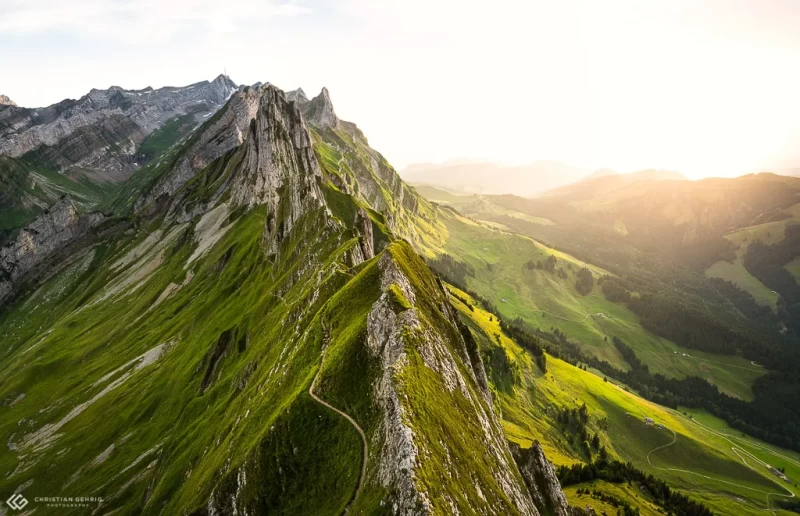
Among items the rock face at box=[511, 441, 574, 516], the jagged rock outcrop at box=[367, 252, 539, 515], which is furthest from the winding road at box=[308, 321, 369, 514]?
the rock face at box=[511, 441, 574, 516]

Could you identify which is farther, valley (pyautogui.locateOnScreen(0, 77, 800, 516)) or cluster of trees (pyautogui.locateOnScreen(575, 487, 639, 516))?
cluster of trees (pyautogui.locateOnScreen(575, 487, 639, 516))

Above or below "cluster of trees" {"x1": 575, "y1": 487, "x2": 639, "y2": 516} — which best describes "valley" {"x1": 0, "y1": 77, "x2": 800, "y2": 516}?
above

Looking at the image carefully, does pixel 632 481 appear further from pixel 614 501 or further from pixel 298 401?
pixel 298 401

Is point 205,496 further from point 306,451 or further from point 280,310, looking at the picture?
point 280,310

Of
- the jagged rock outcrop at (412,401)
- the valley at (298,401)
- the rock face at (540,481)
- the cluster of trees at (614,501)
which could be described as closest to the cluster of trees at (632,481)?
the valley at (298,401)

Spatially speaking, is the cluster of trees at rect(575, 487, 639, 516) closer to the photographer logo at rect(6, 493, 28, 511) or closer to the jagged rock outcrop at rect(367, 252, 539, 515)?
the jagged rock outcrop at rect(367, 252, 539, 515)

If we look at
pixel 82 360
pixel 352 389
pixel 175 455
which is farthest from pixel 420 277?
pixel 82 360
